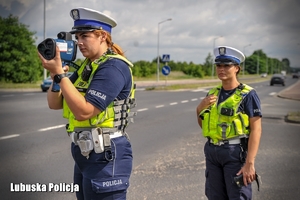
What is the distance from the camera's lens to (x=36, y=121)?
1028cm

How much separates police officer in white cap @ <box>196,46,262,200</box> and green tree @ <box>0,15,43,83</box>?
2727cm

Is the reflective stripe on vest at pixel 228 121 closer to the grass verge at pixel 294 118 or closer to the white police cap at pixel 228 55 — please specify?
the white police cap at pixel 228 55

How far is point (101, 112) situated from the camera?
222 cm

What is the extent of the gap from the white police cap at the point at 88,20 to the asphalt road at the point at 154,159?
256cm

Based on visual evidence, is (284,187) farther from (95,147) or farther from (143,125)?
(143,125)

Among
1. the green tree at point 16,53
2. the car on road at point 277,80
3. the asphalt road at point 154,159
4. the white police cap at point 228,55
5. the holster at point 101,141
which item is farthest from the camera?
the car on road at point 277,80

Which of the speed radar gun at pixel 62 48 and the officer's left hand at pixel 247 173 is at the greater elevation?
the speed radar gun at pixel 62 48

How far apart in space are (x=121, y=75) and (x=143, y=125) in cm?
773

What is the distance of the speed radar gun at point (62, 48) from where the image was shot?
2.07m

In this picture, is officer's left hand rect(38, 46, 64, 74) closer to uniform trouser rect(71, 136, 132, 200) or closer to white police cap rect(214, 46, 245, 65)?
uniform trouser rect(71, 136, 132, 200)

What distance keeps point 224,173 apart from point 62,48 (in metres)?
1.57

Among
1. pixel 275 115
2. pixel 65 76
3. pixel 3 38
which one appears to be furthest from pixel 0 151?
pixel 3 38

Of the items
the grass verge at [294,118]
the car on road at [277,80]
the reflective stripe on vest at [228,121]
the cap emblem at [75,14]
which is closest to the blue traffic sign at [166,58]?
the grass verge at [294,118]

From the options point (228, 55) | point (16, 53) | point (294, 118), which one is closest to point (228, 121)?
point (228, 55)
